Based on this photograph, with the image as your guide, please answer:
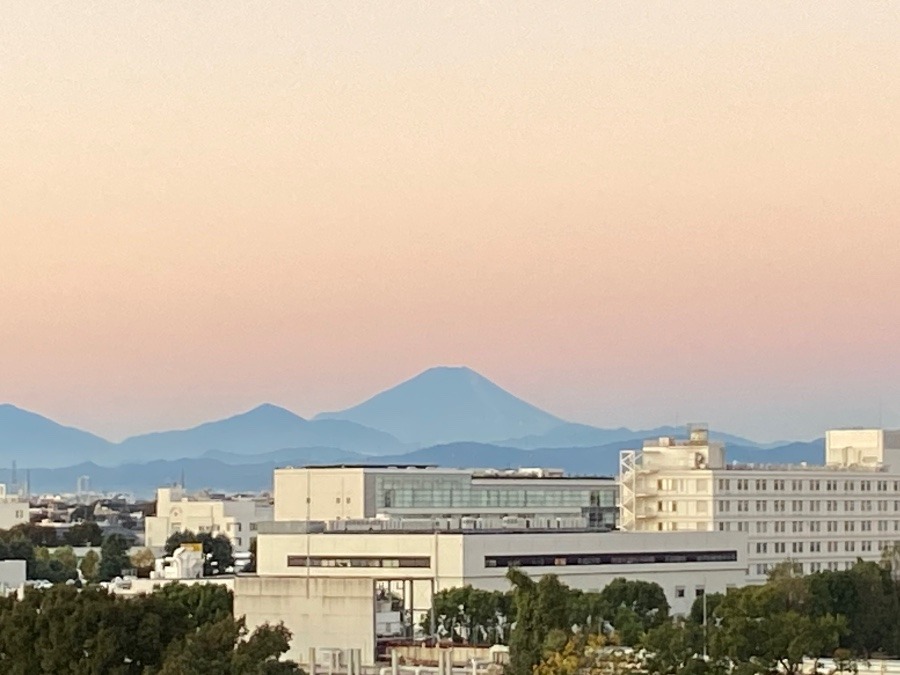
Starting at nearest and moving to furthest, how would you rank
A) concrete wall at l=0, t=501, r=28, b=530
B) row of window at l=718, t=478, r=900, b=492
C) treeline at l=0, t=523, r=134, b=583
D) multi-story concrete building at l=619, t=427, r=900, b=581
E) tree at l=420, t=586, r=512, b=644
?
tree at l=420, t=586, r=512, b=644 → multi-story concrete building at l=619, t=427, r=900, b=581 → row of window at l=718, t=478, r=900, b=492 → treeline at l=0, t=523, r=134, b=583 → concrete wall at l=0, t=501, r=28, b=530

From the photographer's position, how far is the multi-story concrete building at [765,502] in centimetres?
11225

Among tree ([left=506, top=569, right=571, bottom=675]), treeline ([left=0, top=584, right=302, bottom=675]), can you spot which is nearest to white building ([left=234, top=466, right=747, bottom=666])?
treeline ([left=0, top=584, right=302, bottom=675])

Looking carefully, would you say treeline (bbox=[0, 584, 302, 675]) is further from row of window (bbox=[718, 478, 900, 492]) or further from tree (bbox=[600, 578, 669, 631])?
row of window (bbox=[718, 478, 900, 492])

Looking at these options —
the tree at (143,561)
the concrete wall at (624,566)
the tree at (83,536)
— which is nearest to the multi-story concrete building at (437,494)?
the tree at (143,561)

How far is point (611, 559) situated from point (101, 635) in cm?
5271

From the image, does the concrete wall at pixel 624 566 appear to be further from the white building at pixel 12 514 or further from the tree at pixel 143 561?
the white building at pixel 12 514

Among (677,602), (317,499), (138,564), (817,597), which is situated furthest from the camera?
(138,564)

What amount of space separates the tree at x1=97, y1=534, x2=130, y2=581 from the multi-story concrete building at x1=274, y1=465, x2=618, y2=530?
37.9 feet

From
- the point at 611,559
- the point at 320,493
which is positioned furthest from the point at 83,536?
the point at 611,559

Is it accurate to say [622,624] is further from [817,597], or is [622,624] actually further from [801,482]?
[801,482]

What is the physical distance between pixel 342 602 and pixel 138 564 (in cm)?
9209

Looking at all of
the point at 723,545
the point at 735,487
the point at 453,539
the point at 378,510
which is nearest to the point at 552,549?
the point at 453,539

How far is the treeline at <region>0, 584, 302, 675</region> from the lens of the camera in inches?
1625

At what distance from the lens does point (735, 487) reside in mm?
113312
